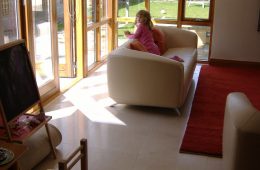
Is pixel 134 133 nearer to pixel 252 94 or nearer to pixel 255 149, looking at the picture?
pixel 255 149

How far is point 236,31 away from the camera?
670 centimetres

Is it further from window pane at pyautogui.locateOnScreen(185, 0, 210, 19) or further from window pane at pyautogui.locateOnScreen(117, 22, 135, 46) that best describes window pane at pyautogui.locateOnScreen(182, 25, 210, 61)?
window pane at pyautogui.locateOnScreen(117, 22, 135, 46)

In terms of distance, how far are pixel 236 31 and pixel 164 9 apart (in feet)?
4.34

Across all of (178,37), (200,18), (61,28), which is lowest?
(178,37)

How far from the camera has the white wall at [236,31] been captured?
21.5 feet

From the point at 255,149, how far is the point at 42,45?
10.3ft


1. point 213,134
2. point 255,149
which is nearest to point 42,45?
point 213,134

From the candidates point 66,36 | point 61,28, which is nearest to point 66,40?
point 66,36

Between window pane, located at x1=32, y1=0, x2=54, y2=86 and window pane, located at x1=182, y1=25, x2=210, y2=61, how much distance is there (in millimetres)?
2946

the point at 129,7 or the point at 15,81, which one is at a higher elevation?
the point at 129,7

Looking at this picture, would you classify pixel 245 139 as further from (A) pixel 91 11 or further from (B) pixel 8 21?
(A) pixel 91 11

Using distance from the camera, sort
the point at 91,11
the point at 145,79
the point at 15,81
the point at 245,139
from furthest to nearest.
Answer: the point at 91,11 → the point at 145,79 → the point at 15,81 → the point at 245,139

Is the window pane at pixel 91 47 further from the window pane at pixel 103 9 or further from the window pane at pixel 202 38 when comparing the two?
the window pane at pixel 202 38

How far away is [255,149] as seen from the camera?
2.35m
